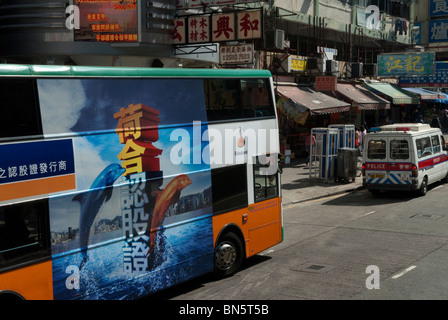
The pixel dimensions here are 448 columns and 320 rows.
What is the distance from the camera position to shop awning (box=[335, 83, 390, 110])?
32.3 metres

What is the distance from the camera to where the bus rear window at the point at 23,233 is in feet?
22.9

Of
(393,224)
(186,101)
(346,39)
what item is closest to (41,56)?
(186,101)

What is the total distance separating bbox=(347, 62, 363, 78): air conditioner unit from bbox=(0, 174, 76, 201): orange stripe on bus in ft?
98.4

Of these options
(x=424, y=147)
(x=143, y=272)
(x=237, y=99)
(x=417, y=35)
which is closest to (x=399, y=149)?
(x=424, y=147)

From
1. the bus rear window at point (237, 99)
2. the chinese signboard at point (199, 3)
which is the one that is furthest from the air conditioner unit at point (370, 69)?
the bus rear window at point (237, 99)

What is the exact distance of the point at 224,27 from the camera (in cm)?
1855

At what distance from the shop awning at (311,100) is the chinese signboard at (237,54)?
551 cm

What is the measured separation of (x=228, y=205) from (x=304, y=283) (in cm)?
199

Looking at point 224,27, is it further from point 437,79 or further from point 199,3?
point 437,79

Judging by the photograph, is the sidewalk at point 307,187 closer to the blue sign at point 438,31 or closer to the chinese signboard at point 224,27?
the chinese signboard at point 224,27

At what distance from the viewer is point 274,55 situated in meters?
28.4

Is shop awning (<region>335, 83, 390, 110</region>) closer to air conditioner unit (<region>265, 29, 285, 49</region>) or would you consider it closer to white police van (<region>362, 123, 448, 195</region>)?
air conditioner unit (<region>265, 29, 285, 49</region>)

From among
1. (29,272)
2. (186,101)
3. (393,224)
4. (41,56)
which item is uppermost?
(41,56)

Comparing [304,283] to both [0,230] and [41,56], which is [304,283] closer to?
[0,230]
